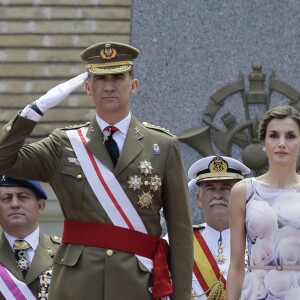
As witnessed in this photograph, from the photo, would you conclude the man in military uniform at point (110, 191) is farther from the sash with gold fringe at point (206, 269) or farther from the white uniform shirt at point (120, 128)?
the sash with gold fringe at point (206, 269)

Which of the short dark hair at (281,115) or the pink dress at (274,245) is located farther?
the short dark hair at (281,115)

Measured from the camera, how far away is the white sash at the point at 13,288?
7.61 metres

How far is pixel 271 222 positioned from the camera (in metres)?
6.61

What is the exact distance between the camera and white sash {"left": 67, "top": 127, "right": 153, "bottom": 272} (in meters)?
6.70

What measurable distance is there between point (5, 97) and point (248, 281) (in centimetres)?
453

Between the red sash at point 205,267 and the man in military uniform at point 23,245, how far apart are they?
708 millimetres

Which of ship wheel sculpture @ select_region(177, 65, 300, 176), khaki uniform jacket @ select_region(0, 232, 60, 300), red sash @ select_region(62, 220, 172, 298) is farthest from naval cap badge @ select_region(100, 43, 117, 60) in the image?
ship wheel sculpture @ select_region(177, 65, 300, 176)

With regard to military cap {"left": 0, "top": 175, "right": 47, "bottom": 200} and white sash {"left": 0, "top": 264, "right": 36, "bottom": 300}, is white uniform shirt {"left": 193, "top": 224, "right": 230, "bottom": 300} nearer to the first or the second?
military cap {"left": 0, "top": 175, "right": 47, "bottom": 200}

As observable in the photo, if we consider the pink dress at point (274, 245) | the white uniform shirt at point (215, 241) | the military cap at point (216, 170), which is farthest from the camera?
the military cap at point (216, 170)

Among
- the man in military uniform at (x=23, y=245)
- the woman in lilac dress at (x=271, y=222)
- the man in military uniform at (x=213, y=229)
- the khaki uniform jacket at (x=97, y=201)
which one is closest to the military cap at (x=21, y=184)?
the man in military uniform at (x=23, y=245)

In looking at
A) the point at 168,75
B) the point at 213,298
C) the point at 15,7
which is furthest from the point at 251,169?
the point at 15,7

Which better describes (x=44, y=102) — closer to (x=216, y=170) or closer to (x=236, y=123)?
(x=216, y=170)

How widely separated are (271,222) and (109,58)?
102 cm

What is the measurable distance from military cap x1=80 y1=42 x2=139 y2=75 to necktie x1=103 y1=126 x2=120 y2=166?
0.25 metres
